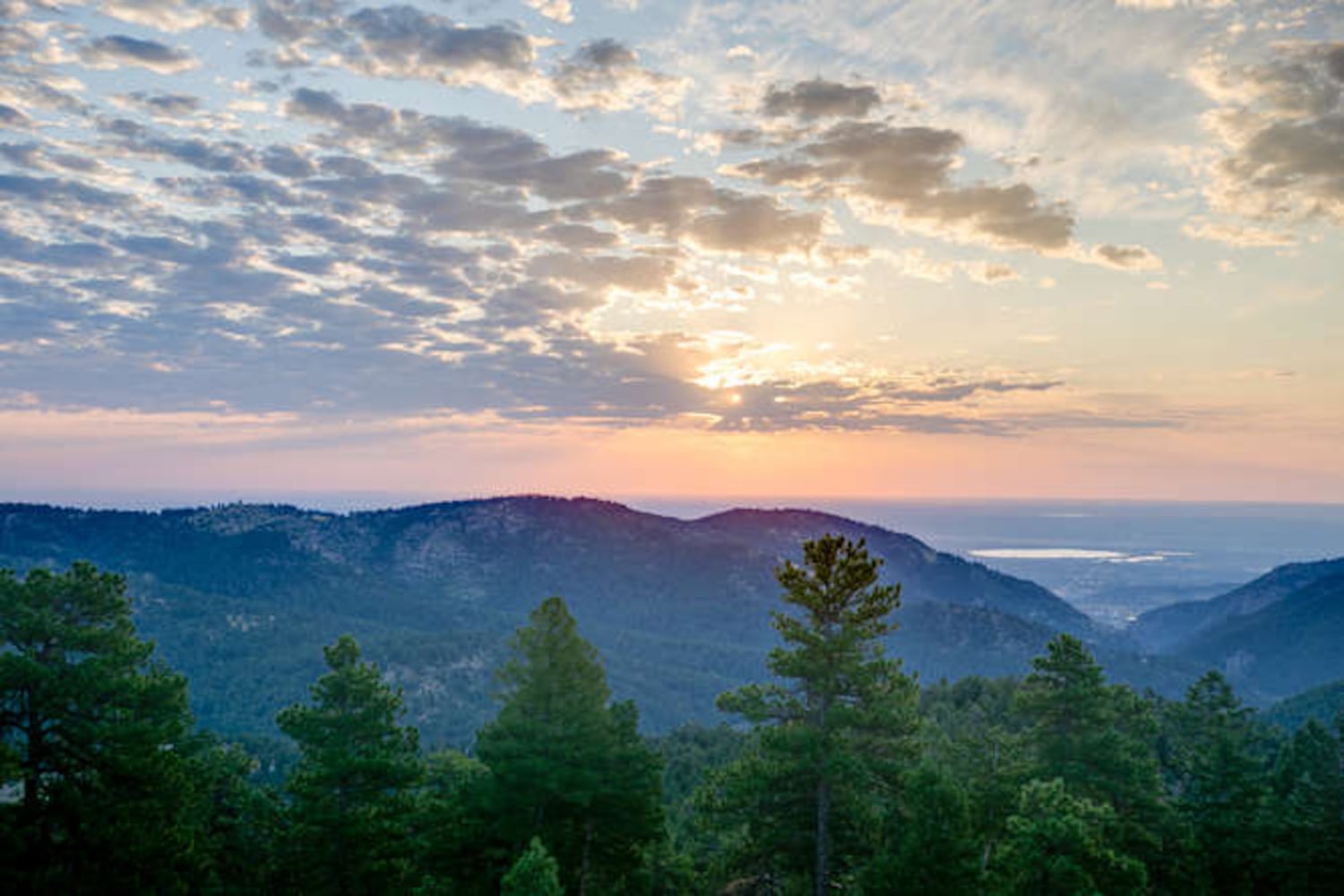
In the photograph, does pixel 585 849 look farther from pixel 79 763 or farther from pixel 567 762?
pixel 79 763

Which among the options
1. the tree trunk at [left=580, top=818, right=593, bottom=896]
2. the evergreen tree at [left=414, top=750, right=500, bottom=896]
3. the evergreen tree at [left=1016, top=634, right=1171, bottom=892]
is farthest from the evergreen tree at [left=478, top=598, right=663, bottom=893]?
the evergreen tree at [left=1016, top=634, right=1171, bottom=892]

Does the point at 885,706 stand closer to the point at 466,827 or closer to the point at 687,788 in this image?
the point at 466,827

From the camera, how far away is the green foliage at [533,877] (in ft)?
50.7

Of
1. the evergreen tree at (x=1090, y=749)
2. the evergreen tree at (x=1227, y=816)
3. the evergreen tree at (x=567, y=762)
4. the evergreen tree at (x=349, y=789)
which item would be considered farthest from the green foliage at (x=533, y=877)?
the evergreen tree at (x=1227, y=816)

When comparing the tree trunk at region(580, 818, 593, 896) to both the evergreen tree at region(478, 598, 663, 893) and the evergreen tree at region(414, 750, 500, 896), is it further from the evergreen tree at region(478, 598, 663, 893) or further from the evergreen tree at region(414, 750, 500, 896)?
the evergreen tree at region(414, 750, 500, 896)

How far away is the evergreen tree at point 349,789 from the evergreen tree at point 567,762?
9.42 ft

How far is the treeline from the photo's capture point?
17.3 meters

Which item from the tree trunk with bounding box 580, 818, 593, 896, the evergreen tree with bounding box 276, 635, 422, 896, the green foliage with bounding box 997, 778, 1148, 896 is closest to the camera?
the green foliage with bounding box 997, 778, 1148, 896

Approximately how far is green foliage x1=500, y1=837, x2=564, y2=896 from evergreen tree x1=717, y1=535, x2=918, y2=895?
5.33 meters

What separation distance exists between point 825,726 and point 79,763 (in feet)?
61.8

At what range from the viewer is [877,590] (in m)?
19.8

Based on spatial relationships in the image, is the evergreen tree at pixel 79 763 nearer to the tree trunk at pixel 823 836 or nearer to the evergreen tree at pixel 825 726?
the evergreen tree at pixel 825 726

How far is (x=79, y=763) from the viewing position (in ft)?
58.9

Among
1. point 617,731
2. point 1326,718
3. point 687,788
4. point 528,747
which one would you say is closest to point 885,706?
point 617,731
